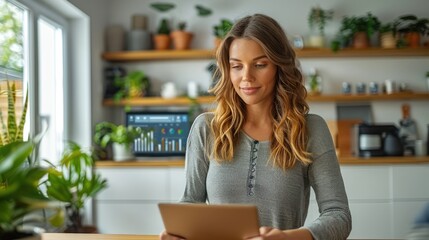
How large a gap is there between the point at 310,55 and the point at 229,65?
2.92 m

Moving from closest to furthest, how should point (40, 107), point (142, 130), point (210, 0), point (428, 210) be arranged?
point (428, 210)
point (40, 107)
point (142, 130)
point (210, 0)

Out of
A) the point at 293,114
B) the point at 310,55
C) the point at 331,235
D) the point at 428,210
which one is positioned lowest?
the point at 331,235

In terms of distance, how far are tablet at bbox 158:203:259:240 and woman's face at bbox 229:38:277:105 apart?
52cm

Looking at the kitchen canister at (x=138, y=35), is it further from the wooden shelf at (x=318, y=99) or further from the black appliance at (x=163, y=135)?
the black appliance at (x=163, y=135)

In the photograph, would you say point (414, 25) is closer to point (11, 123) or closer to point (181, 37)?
point (181, 37)

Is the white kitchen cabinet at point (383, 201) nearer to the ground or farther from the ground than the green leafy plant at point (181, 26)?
nearer to the ground

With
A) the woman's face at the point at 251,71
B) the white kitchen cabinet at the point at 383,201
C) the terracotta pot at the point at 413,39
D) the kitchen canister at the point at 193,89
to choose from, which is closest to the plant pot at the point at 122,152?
the kitchen canister at the point at 193,89

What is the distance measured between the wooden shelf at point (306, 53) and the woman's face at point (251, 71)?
276 cm

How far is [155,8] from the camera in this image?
4.65 meters

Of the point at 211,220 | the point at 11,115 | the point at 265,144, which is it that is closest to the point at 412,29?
the point at 265,144

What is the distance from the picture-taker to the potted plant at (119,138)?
4.25 meters

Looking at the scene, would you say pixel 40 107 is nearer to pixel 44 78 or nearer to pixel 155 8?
pixel 44 78

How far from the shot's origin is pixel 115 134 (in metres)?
4.29

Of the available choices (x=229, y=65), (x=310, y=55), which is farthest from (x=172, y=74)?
(x=229, y=65)
